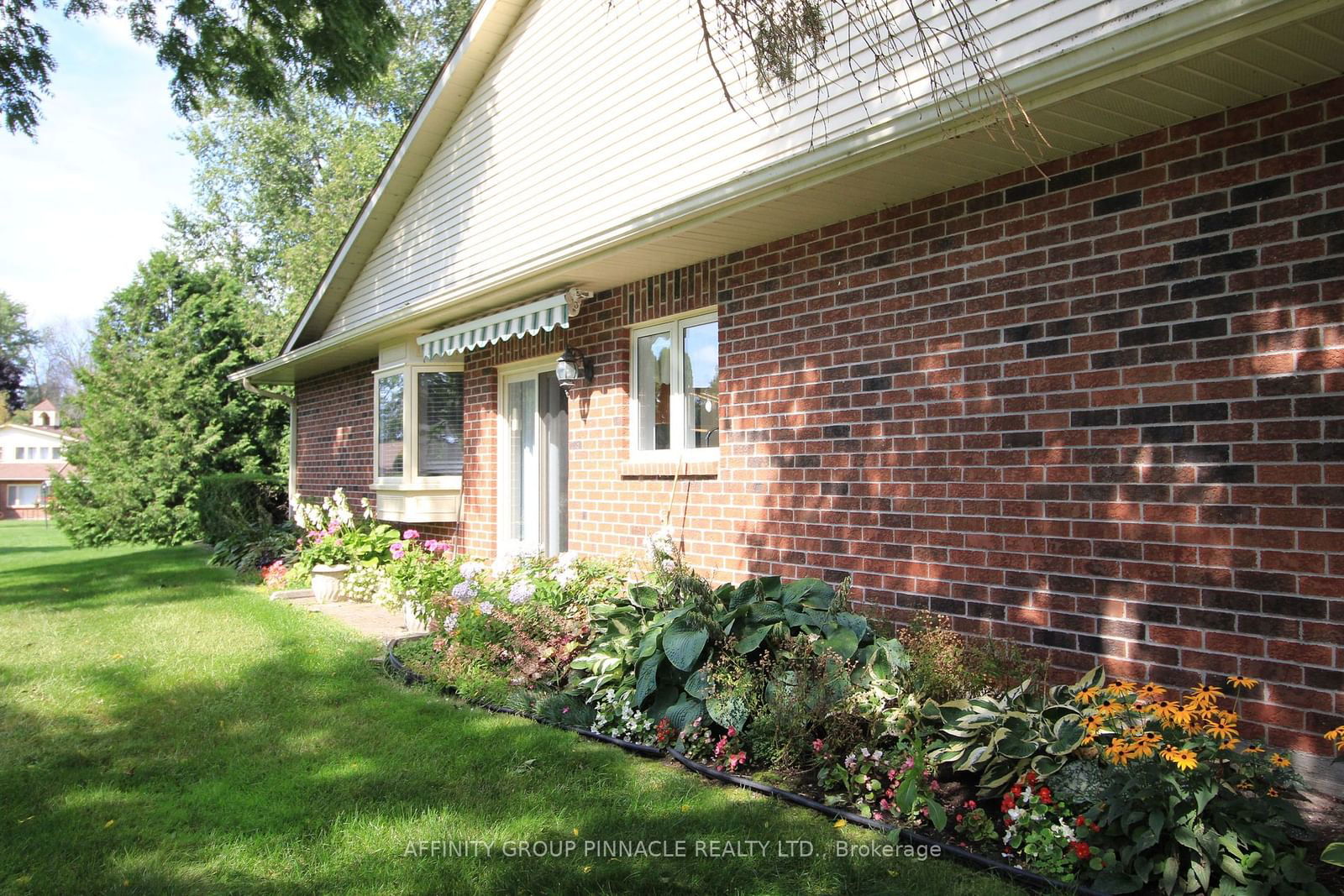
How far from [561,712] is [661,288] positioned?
3422 mm

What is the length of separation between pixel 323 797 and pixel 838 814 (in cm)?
213

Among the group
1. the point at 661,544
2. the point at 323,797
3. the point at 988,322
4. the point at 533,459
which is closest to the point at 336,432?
the point at 533,459

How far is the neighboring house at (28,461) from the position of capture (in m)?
44.2

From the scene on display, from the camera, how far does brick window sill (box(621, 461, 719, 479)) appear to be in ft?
21.1

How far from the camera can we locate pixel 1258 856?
106 inches

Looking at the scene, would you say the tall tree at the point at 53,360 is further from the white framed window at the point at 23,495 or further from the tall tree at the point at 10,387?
the white framed window at the point at 23,495

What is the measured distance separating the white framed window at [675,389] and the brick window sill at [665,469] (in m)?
0.10

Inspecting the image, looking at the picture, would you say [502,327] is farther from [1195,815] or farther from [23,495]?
[23,495]

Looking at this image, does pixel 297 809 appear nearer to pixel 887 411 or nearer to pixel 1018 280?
pixel 887 411

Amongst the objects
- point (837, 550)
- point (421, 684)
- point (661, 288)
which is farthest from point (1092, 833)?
point (661, 288)

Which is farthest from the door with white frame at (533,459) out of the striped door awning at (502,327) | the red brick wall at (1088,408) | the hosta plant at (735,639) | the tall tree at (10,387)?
the tall tree at (10,387)

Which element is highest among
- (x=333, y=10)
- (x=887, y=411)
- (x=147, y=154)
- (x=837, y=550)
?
(x=147, y=154)

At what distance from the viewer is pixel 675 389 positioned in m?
6.98

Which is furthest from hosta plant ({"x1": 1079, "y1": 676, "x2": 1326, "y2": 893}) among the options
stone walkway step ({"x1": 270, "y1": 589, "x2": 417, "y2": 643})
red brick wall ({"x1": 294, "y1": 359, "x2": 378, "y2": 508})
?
red brick wall ({"x1": 294, "y1": 359, "x2": 378, "y2": 508})
